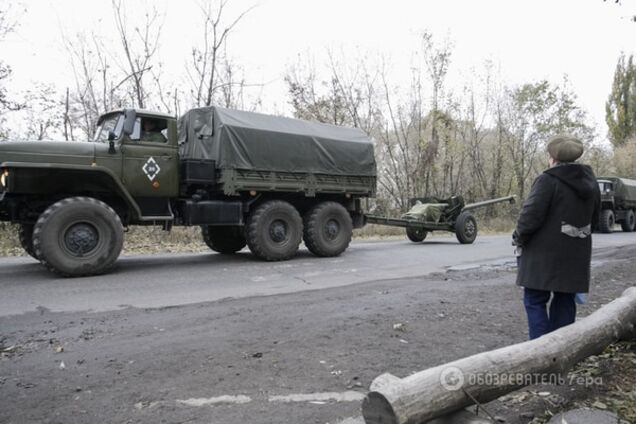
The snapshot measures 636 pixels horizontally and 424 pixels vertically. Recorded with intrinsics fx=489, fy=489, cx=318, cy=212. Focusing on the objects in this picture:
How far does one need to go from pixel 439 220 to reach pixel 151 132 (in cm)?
896

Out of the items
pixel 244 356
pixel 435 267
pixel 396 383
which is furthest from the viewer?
pixel 435 267

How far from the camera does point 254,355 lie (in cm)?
397

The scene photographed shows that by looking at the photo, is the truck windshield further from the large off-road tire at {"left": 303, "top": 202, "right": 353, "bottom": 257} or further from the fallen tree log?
the fallen tree log

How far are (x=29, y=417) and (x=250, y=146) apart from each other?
6918 millimetres

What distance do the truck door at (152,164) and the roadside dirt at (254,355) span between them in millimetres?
3526

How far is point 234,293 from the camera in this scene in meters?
6.56

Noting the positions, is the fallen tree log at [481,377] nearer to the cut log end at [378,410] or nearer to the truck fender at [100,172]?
the cut log end at [378,410]

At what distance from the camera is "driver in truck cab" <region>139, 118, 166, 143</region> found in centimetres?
867

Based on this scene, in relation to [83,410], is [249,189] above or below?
above

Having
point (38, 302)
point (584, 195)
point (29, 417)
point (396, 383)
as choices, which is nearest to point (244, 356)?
point (29, 417)

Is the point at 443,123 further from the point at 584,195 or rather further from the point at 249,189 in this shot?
the point at 584,195

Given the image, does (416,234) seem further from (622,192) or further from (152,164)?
(622,192)

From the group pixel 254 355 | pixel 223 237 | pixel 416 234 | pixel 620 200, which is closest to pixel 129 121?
pixel 223 237

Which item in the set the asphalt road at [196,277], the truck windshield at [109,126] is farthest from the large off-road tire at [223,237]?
the truck windshield at [109,126]
